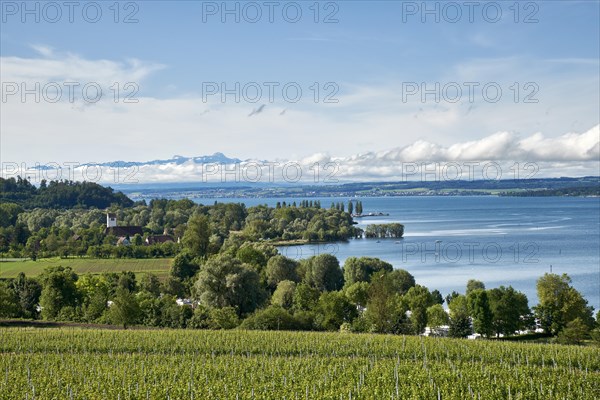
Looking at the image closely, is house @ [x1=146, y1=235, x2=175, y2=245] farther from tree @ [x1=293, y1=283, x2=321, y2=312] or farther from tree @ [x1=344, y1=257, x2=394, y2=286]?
tree @ [x1=293, y1=283, x2=321, y2=312]

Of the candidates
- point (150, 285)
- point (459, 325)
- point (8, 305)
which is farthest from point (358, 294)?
point (8, 305)

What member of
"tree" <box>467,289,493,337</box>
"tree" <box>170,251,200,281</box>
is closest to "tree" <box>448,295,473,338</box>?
"tree" <box>467,289,493,337</box>

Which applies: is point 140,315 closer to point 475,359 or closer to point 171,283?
point 171,283

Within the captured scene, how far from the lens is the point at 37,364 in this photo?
25641 mm

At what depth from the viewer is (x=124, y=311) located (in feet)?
130

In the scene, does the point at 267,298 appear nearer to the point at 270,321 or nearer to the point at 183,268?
the point at 270,321

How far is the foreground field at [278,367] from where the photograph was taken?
2075cm

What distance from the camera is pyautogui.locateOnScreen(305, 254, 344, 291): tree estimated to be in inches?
2459

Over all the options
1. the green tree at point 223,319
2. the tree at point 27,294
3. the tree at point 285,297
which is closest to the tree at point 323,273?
the tree at point 285,297

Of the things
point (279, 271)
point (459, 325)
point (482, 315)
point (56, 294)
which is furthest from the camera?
point (279, 271)

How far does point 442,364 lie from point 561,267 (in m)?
57.8

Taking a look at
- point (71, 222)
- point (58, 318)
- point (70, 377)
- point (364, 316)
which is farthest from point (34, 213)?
point (70, 377)

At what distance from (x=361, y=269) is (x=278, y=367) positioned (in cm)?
3759

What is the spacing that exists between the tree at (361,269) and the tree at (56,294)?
82.5 feet
